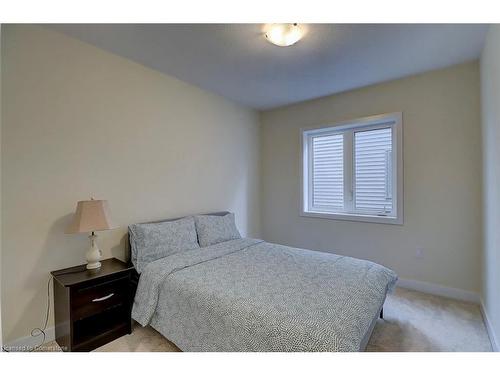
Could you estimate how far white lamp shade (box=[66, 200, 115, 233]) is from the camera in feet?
6.08

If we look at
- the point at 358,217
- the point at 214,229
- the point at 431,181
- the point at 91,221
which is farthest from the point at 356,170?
the point at 91,221

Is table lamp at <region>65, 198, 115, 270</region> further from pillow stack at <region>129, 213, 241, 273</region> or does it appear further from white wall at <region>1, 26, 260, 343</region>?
pillow stack at <region>129, 213, 241, 273</region>

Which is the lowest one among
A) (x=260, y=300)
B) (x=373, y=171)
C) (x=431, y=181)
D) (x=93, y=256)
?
(x=260, y=300)

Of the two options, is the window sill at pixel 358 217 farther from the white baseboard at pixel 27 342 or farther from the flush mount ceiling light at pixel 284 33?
the white baseboard at pixel 27 342

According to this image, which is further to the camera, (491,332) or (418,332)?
(418,332)

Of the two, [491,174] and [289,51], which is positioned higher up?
[289,51]

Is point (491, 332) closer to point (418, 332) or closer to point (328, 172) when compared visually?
point (418, 332)

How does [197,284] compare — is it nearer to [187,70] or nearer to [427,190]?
[187,70]

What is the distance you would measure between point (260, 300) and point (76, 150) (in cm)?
196

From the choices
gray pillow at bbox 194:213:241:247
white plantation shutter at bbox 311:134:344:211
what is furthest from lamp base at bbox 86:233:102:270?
white plantation shutter at bbox 311:134:344:211

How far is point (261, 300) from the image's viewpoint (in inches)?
60.4

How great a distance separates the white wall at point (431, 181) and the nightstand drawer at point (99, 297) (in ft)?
8.57

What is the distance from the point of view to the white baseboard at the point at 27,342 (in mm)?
1798
